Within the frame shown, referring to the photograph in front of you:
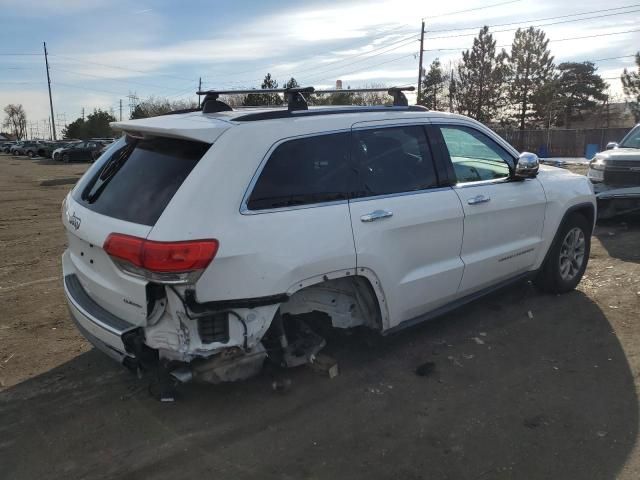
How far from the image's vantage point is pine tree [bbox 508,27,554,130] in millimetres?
50594

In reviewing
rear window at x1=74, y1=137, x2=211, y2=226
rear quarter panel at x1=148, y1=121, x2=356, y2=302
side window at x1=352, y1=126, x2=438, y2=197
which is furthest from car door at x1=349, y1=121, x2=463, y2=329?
rear window at x1=74, y1=137, x2=211, y2=226

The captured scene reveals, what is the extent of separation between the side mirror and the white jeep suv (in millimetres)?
299

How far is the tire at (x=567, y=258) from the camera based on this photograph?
5.28m

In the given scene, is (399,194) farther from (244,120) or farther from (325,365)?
(325,365)

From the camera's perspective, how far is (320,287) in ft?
12.0

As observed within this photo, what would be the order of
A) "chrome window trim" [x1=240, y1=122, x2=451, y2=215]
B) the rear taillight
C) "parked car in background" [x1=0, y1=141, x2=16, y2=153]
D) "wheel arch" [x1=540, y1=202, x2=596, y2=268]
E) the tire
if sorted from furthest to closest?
"parked car in background" [x1=0, y1=141, x2=16, y2=153]
the tire
"wheel arch" [x1=540, y1=202, x2=596, y2=268]
"chrome window trim" [x1=240, y1=122, x2=451, y2=215]
the rear taillight

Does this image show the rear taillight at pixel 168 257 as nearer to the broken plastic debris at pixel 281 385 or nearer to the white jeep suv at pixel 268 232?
the white jeep suv at pixel 268 232

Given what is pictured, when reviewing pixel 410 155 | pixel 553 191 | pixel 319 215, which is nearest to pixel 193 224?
pixel 319 215

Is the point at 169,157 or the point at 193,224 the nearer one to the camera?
the point at 193,224

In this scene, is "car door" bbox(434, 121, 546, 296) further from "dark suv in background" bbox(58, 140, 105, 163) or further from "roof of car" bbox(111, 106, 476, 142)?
"dark suv in background" bbox(58, 140, 105, 163)

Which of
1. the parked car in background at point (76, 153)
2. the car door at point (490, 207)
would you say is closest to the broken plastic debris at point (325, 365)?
the car door at point (490, 207)

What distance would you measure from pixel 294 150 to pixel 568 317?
309cm

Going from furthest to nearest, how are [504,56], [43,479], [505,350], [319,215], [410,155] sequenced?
[504,56] → [505,350] → [410,155] → [319,215] → [43,479]

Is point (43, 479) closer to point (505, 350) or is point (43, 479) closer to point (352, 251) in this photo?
point (352, 251)
